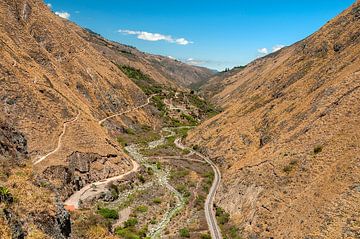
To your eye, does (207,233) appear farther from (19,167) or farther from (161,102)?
(161,102)

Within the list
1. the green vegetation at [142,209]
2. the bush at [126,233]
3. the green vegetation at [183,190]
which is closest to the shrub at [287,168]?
the green vegetation at [183,190]

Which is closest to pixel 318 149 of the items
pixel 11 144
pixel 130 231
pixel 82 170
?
pixel 130 231

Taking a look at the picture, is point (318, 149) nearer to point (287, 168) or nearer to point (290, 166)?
point (290, 166)

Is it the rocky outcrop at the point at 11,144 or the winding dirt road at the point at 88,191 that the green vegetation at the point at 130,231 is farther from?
the rocky outcrop at the point at 11,144

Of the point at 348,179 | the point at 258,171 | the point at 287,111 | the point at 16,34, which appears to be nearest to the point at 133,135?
Result: the point at 16,34

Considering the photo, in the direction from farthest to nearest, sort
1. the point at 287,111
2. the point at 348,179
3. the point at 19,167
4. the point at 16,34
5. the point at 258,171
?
the point at 16,34 → the point at 287,111 → the point at 258,171 → the point at 348,179 → the point at 19,167

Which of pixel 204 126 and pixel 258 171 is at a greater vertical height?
pixel 204 126
